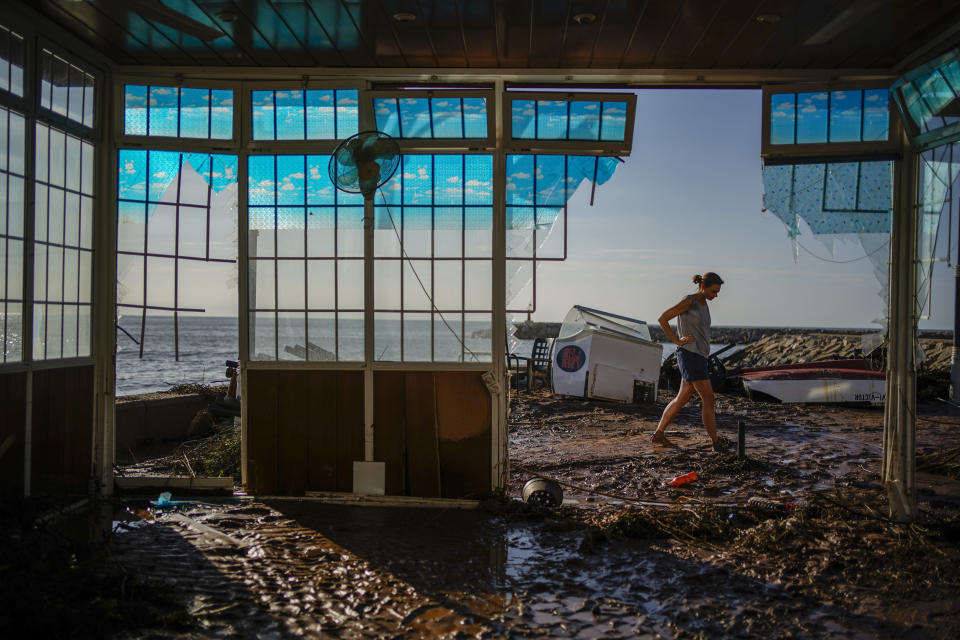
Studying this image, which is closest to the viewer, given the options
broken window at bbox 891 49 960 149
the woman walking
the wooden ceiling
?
the wooden ceiling

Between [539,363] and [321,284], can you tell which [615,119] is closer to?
[321,284]

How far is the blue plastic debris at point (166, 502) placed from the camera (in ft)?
16.0

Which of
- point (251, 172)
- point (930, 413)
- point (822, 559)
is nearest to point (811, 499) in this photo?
point (822, 559)

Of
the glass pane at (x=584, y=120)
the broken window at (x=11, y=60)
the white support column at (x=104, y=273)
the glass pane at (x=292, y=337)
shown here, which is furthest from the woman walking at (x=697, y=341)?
the broken window at (x=11, y=60)

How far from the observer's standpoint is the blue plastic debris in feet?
16.0

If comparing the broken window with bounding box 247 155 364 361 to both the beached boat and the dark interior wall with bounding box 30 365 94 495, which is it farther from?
the beached boat

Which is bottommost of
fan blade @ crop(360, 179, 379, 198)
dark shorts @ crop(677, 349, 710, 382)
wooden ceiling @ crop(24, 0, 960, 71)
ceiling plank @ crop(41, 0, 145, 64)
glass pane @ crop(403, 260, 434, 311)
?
dark shorts @ crop(677, 349, 710, 382)

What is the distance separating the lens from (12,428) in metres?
4.12

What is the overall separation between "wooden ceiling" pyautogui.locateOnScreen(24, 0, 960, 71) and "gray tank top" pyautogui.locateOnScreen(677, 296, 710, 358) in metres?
2.54

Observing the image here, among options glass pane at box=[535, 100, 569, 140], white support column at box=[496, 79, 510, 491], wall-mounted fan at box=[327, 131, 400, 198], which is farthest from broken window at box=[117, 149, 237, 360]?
glass pane at box=[535, 100, 569, 140]

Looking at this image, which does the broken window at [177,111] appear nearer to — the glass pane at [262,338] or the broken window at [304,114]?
the broken window at [304,114]

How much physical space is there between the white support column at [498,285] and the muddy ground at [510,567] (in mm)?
424

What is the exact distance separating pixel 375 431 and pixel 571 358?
6.79 m

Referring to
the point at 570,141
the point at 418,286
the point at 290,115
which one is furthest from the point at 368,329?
the point at 570,141
